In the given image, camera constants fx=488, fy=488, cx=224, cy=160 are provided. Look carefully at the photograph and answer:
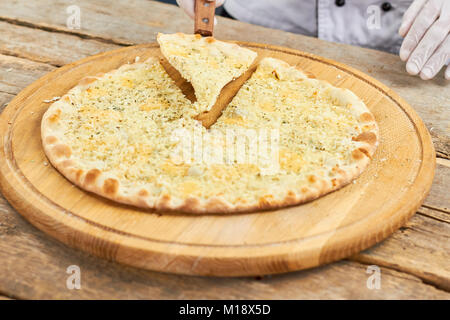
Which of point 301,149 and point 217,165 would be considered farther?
point 301,149

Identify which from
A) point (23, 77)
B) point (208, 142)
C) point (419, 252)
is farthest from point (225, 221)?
point (23, 77)

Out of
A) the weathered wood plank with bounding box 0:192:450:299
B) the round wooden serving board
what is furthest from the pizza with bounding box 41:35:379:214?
the weathered wood plank with bounding box 0:192:450:299

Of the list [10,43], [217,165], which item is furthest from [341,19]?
[10,43]

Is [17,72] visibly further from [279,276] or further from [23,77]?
[279,276]

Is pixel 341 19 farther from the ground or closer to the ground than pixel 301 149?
farther from the ground

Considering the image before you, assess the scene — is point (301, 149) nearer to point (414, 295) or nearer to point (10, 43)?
point (414, 295)

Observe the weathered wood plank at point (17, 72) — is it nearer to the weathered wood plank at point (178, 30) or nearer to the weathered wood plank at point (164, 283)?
the weathered wood plank at point (178, 30)

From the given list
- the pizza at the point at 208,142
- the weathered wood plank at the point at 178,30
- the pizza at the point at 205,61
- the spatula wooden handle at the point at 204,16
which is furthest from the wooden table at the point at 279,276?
the spatula wooden handle at the point at 204,16
